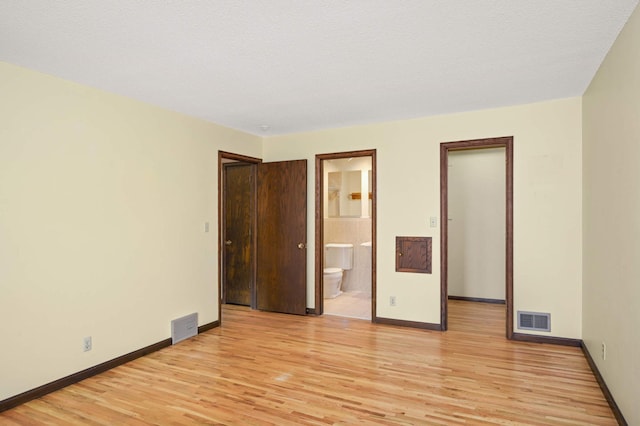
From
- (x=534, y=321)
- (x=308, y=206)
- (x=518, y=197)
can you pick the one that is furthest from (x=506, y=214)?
(x=308, y=206)

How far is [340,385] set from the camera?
3045 millimetres

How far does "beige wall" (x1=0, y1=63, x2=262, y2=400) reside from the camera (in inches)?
111

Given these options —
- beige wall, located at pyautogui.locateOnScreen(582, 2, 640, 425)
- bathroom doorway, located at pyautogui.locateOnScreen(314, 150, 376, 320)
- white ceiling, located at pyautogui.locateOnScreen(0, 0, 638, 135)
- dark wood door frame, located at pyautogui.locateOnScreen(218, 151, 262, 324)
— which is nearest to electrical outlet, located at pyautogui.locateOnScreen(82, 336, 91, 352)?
dark wood door frame, located at pyautogui.locateOnScreen(218, 151, 262, 324)

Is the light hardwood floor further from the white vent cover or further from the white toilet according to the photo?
the white toilet

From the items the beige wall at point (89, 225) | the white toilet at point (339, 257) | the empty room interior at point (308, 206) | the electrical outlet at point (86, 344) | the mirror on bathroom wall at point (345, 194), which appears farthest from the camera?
the mirror on bathroom wall at point (345, 194)

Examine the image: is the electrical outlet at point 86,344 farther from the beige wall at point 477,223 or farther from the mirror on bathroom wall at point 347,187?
the beige wall at point 477,223

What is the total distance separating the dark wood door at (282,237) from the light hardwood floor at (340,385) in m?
0.97

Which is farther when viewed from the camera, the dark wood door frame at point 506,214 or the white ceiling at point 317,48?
the dark wood door frame at point 506,214

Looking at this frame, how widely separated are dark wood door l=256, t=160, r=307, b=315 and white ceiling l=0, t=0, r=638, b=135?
5.14 feet

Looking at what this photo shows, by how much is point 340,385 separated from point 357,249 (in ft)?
12.8

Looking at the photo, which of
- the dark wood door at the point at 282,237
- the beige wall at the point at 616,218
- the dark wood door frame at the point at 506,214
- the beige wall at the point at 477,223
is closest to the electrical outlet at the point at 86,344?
the dark wood door at the point at 282,237

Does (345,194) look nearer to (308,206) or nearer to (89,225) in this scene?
(308,206)

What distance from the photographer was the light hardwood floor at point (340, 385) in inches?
102

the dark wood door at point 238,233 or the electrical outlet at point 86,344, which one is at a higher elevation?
the dark wood door at point 238,233
